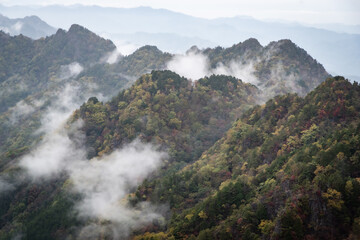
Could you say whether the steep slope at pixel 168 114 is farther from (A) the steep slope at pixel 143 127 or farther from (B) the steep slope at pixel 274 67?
(B) the steep slope at pixel 274 67

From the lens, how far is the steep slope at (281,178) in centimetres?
3212

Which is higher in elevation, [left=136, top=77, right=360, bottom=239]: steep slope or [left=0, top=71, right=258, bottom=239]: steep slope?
[left=0, top=71, right=258, bottom=239]: steep slope

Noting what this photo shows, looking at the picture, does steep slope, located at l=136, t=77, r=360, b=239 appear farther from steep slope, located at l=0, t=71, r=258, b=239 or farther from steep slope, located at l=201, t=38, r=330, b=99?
steep slope, located at l=201, t=38, r=330, b=99

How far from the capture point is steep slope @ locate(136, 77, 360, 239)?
1265 inches

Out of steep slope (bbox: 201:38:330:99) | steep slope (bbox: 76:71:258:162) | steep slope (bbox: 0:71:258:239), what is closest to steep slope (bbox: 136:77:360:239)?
steep slope (bbox: 0:71:258:239)

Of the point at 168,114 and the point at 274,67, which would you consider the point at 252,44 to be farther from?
the point at 168,114

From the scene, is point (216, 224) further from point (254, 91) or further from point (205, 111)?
point (254, 91)

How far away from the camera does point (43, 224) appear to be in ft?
241

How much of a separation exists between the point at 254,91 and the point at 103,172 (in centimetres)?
8034

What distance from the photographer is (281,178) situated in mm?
44219

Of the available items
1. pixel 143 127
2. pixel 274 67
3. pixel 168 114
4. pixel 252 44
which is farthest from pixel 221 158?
pixel 252 44

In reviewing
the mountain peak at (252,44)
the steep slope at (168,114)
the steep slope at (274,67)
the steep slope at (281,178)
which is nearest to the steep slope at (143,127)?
the steep slope at (168,114)

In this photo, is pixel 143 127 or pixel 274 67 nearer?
pixel 143 127

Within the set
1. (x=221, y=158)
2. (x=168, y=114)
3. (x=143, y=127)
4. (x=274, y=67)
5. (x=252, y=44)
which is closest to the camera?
(x=221, y=158)
